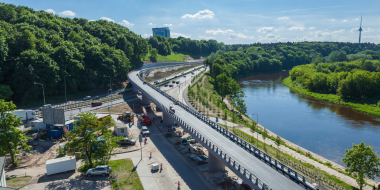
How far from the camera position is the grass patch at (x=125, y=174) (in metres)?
29.9

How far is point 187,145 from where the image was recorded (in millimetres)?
43156

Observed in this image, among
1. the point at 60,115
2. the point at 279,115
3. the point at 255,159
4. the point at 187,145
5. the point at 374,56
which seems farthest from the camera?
the point at 374,56

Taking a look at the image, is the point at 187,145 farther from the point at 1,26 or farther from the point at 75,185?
the point at 1,26

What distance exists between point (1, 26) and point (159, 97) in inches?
2247

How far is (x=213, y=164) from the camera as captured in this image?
108 ft

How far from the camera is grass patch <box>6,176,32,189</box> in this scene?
93.0 feet

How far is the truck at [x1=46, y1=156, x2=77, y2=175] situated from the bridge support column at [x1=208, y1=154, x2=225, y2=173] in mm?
18888

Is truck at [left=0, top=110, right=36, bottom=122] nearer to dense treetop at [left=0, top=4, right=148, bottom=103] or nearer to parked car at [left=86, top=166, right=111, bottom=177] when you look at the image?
dense treetop at [left=0, top=4, right=148, bottom=103]

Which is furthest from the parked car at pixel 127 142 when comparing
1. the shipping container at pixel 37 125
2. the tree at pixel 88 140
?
the shipping container at pixel 37 125

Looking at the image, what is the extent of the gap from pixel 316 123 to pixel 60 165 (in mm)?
59572

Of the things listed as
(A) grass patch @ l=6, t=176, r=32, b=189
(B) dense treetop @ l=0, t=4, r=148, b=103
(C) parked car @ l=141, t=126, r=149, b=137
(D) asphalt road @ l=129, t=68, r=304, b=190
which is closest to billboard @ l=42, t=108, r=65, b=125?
(C) parked car @ l=141, t=126, r=149, b=137

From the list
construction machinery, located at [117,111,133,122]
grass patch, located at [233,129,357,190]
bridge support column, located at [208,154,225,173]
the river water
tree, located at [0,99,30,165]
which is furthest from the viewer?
construction machinery, located at [117,111,133,122]

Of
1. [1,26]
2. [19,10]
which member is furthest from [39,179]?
[19,10]

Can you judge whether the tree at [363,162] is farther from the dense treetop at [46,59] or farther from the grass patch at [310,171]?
the dense treetop at [46,59]
